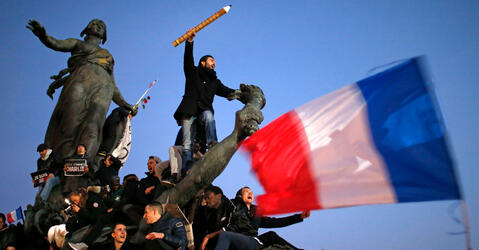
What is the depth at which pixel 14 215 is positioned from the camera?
38.5 feet

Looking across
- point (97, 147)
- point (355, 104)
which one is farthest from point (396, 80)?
point (97, 147)

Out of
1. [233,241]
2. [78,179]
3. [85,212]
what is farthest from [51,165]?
[233,241]

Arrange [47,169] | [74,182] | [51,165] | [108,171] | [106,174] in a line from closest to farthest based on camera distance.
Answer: [106,174]
[108,171]
[74,182]
[47,169]
[51,165]

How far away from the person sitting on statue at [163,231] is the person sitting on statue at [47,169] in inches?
236

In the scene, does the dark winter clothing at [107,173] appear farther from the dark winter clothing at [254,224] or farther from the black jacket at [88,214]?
the dark winter clothing at [254,224]

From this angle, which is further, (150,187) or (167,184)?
(150,187)

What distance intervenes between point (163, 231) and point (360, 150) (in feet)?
10.5

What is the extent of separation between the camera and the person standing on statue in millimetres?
8602

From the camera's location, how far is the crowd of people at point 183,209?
6754 mm

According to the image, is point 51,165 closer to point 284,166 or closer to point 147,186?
point 147,186

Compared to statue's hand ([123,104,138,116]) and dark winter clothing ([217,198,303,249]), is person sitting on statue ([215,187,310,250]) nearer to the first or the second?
dark winter clothing ([217,198,303,249])

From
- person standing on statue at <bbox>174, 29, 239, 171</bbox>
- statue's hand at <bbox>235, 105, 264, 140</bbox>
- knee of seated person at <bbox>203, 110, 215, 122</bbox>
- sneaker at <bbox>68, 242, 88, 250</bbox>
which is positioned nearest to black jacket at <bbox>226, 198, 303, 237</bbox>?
statue's hand at <bbox>235, 105, 264, 140</bbox>

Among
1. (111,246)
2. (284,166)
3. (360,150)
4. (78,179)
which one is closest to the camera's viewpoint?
(360,150)

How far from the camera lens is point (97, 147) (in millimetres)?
13711
